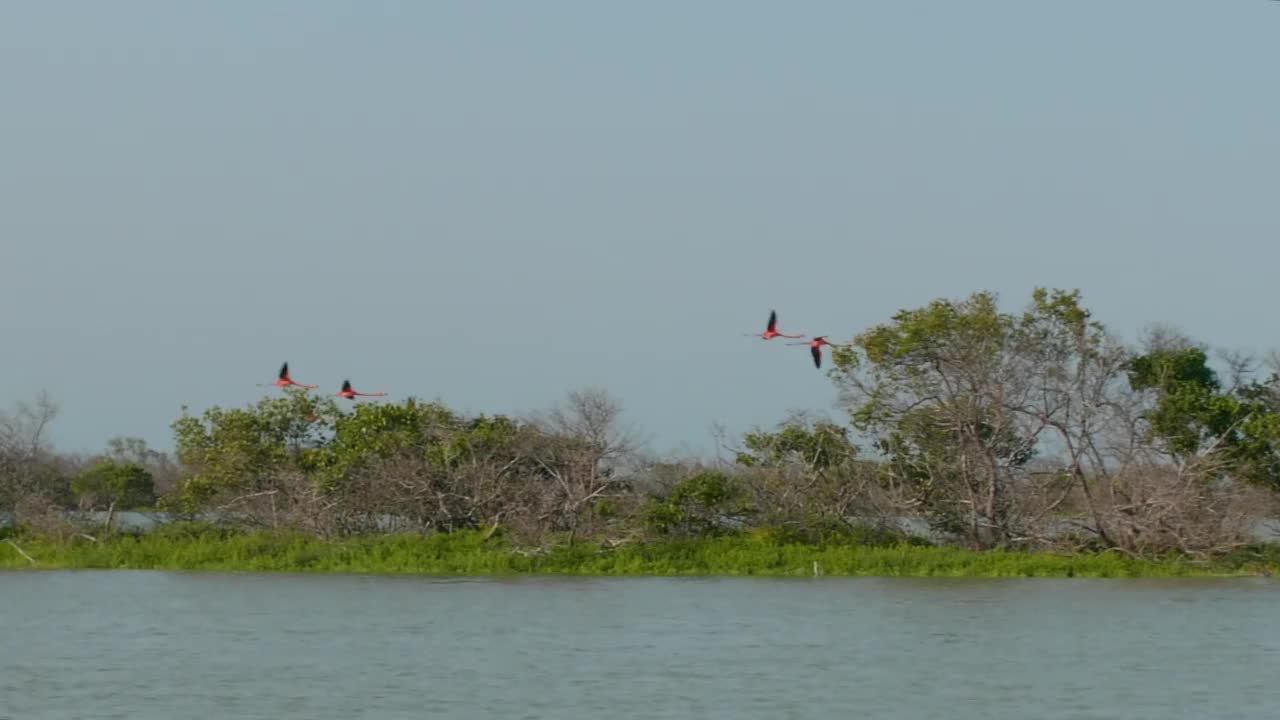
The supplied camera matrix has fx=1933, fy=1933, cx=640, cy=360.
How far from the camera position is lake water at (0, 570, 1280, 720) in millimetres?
23422

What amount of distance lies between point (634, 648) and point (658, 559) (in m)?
8.91

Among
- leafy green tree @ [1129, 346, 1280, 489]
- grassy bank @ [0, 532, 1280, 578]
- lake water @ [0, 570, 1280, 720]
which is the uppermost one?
leafy green tree @ [1129, 346, 1280, 489]

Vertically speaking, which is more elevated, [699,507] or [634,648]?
[699,507]

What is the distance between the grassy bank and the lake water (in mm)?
607

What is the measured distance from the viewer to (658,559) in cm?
3712

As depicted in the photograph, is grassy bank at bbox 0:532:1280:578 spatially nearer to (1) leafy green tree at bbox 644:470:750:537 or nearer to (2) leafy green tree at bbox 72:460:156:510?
(1) leafy green tree at bbox 644:470:750:537

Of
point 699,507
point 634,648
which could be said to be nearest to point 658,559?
point 699,507

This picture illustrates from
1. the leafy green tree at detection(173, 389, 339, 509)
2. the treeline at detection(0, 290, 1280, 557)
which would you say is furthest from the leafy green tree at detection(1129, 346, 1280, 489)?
the leafy green tree at detection(173, 389, 339, 509)

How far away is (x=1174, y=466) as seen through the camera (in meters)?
36.2

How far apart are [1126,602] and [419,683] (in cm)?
1327

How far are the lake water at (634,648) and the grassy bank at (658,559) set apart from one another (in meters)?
0.61

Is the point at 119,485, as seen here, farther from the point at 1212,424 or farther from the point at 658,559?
the point at 1212,424

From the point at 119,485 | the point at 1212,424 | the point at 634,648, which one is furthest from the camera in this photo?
the point at 119,485

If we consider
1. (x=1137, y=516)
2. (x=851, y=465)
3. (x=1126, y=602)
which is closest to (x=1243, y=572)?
(x=1137, y=516)
